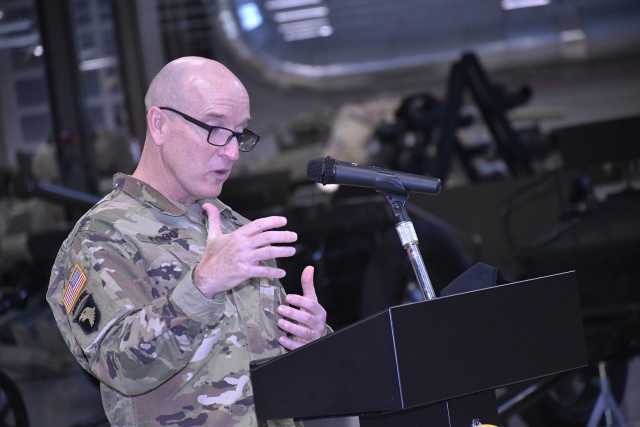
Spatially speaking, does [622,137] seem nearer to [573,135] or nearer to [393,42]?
[573,135]

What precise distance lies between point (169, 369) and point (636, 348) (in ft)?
9.52

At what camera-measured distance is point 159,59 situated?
1038 centimetres

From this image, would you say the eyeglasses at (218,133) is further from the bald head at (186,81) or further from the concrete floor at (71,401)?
the concrete floor at (71,401)

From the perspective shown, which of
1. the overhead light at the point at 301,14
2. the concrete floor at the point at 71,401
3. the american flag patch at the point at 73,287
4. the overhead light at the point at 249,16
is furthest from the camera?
the overhead light at the point at 301,14

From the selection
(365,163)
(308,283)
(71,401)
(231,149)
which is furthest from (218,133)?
(365,163)

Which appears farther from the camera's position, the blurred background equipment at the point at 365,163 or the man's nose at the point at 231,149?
the blurred background equipment at the point at 365,163

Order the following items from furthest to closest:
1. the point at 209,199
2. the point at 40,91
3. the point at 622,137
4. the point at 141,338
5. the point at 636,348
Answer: the point at 40,91, the point at 622,137, the point at 636,348, the point at 209,199, the point at 141,338

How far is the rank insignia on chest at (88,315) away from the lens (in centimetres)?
152

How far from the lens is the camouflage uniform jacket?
1462mm

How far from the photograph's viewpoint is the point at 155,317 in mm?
1455

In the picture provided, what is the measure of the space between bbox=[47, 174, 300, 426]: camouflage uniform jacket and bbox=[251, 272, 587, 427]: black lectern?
0.15m

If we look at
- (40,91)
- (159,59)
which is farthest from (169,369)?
(159,59)

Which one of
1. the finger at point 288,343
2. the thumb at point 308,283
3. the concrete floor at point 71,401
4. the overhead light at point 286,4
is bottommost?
the overhead light at point 286,4

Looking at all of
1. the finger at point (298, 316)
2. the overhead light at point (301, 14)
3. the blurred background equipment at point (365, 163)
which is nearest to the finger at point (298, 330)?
the finger at point (298, 316)
